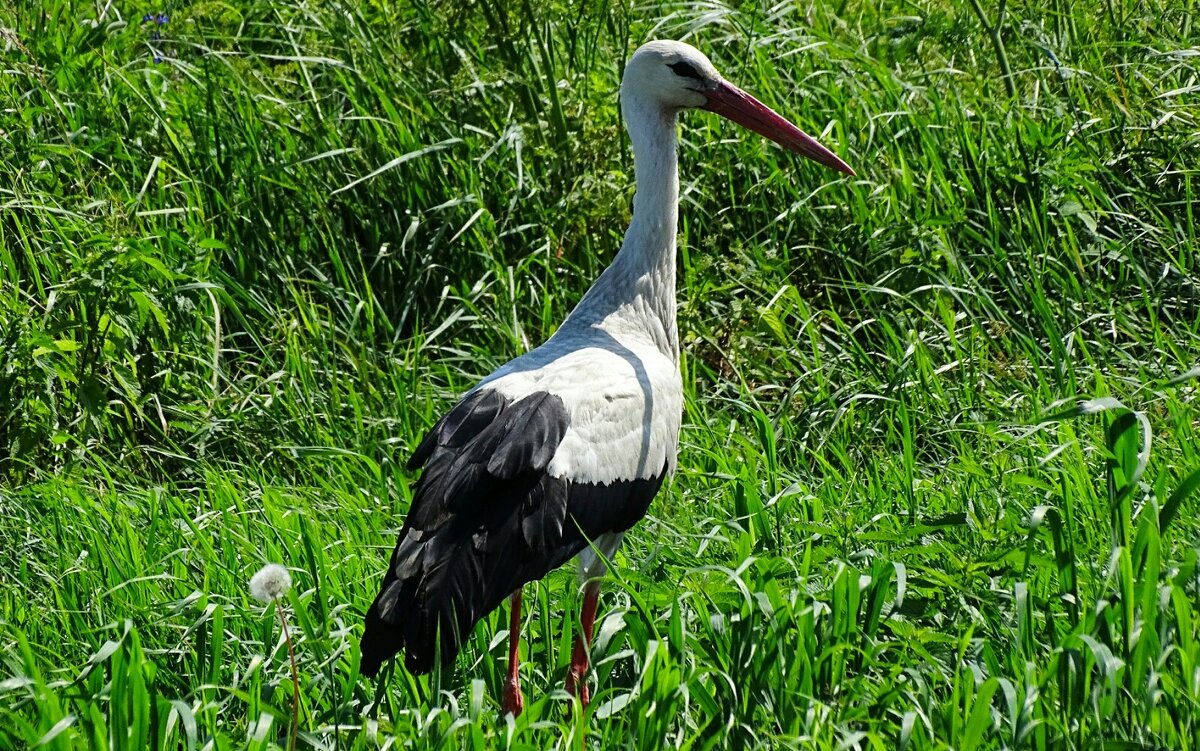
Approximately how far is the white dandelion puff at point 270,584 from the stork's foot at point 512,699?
0.79m

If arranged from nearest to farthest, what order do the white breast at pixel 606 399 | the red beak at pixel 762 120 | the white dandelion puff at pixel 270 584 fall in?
the white dandelion puff at pixel 270 584 < the white breast at pixel 606 399 < the red beak at pixel 762 120

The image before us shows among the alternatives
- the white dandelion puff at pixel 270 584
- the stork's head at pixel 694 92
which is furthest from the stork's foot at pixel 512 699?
the stork's head at pixel 694 92

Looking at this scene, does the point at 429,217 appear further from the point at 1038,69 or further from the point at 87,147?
the point at 1038,69

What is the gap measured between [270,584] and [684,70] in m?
2.23

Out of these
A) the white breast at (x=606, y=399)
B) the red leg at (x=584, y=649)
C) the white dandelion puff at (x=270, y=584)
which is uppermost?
the white dandelion puff at (x=270, y=584)

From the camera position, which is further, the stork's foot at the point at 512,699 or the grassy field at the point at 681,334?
the stork's foot at the point at 512,699

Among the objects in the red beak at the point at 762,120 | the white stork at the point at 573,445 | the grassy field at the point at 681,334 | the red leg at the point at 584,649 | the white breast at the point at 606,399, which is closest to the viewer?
the grassy field at the point at 681,334

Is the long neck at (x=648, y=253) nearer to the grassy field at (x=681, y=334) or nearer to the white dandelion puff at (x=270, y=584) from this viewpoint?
the grassy field at (x=681, y=334)

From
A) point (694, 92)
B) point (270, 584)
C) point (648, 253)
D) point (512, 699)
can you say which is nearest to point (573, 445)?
point (512, 699)

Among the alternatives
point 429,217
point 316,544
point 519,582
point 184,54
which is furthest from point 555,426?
point 184,54

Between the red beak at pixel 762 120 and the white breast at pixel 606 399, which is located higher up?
the red beak at pixel 762 120

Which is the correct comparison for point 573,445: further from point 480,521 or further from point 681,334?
point 681,334

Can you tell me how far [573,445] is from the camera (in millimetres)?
3596

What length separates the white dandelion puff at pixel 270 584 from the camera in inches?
103
